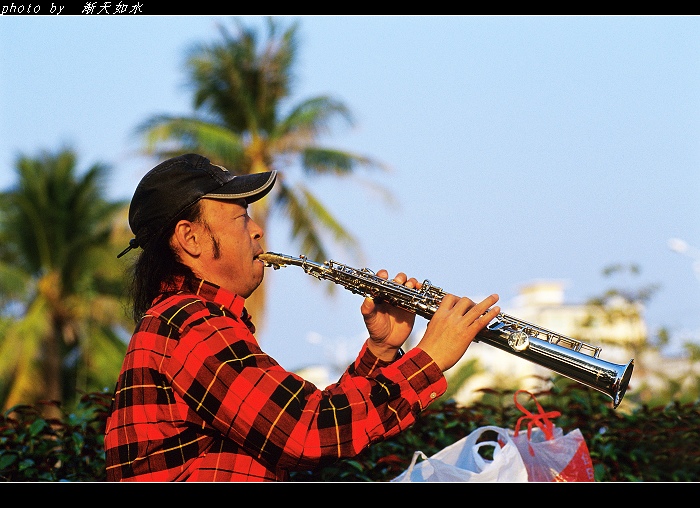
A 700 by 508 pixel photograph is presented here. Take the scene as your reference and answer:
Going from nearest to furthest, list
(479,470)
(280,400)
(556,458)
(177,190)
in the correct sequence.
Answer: (280,400) < (177,190) < (479,470) < (556,458)

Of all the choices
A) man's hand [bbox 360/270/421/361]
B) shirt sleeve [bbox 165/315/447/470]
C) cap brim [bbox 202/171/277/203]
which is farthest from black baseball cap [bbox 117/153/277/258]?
man's hand [bbox 360/270/421/361]

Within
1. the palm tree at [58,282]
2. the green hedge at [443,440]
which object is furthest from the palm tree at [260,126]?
the green hedge at [443,440]

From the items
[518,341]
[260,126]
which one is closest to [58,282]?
[260,126]

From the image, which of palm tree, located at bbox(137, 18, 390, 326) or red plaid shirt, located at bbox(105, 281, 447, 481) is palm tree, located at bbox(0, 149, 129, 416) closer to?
palm tree, located at bbox(137, 18, 390, 326)

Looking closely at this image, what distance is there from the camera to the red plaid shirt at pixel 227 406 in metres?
2.40

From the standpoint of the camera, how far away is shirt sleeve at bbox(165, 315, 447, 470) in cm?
239

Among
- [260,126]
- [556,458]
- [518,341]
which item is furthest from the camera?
[260,126]

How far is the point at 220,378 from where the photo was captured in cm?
242

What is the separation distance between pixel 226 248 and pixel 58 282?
66.8ft

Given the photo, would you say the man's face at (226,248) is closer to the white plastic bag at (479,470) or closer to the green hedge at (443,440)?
the white plastic bag at (479,470)

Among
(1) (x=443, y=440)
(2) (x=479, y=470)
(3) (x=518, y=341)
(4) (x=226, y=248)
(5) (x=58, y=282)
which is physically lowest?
(2) (x=479, y=470)

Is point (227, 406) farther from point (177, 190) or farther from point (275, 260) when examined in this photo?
point (275, 260)

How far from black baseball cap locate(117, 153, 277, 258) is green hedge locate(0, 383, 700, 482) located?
1.41m
